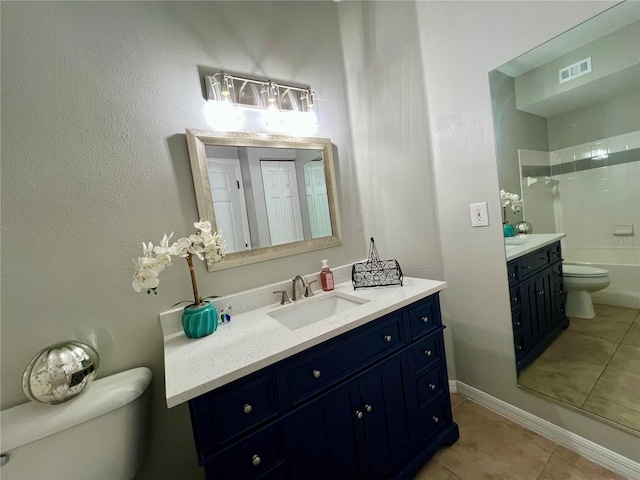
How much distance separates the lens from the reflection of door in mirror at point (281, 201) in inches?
55.9

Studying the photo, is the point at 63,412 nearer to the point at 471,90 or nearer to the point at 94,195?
the point at 94,195

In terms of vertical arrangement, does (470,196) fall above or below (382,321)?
above

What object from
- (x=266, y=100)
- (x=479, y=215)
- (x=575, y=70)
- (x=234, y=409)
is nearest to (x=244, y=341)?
(x=234, y=409)

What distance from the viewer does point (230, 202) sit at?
131 centimetres

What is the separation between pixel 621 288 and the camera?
42.6 inches

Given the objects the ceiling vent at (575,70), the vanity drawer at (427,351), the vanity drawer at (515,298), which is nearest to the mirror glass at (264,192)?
the vanity drawer at (427,351)

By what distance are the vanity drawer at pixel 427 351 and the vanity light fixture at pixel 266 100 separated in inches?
51.2

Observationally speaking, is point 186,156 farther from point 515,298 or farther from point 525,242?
point 515,298

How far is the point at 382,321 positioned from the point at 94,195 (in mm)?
1285

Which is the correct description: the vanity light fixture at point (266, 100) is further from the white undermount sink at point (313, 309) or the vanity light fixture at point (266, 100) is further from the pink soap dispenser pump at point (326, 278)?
the white undermount sink at point (313, 309)

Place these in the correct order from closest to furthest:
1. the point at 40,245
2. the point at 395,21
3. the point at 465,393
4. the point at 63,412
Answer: the point at 63,412, the point at 40,245, the point at 395,21, the point at 465,393

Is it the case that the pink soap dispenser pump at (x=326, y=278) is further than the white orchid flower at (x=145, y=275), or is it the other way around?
the pink soap dispenser pump at (x=326, y=278)

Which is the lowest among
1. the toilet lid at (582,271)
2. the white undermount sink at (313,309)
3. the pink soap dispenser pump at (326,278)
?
the white undermount sink at (313,309)

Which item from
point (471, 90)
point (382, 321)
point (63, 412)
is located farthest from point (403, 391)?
point (471, 90)
